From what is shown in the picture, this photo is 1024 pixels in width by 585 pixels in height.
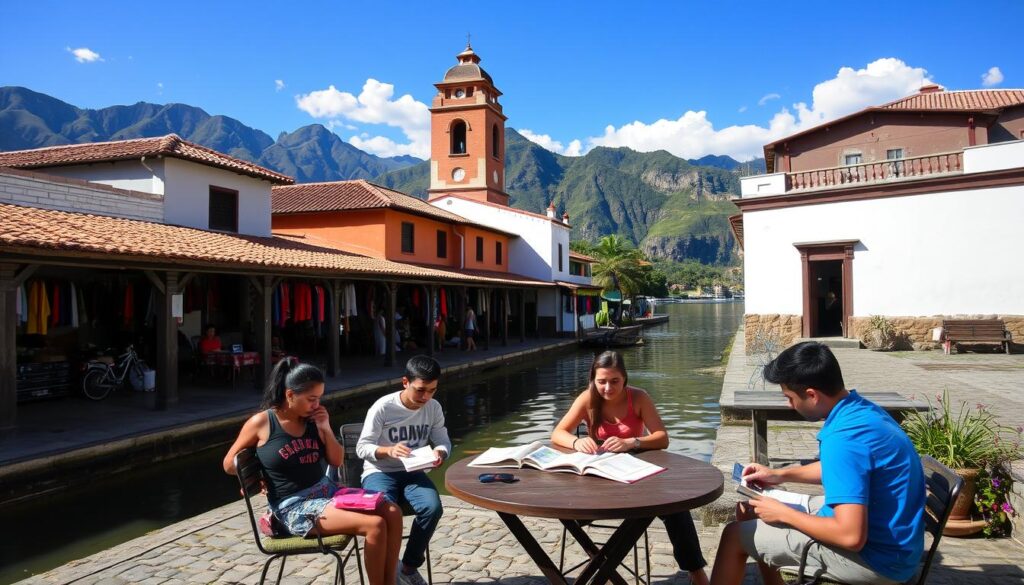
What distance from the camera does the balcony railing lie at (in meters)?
16.3

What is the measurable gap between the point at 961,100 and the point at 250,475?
24512mm

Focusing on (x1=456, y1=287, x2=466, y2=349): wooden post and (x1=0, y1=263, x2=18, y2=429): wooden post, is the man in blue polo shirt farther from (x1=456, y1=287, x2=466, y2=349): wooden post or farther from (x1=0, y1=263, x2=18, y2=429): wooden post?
(x1=456, y1=287, x2=466, y2=349): wooden post

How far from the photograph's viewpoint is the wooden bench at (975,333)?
50.0ft

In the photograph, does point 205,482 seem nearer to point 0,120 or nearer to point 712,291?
point 712,291

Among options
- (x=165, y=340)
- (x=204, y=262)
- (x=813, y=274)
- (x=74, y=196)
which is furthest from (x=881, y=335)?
(x=74, y=196)

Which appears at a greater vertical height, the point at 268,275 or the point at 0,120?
the point at 0,120

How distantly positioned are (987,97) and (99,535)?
998 inches

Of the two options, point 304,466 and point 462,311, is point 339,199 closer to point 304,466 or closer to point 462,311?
point 462,311

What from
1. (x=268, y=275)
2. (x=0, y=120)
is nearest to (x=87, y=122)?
(x=0, y=120)

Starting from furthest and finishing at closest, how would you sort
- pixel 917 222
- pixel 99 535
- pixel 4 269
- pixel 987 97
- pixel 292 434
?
pixel 987 97
pixel 917 222
pixel 4 269
pixel 99 535
pixel 292 434

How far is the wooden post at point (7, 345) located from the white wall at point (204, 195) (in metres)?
7.11

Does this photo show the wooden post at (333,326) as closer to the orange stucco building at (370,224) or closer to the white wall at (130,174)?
the white wall at (130,174)

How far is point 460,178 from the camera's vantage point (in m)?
32.5

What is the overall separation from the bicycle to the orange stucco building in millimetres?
9604
